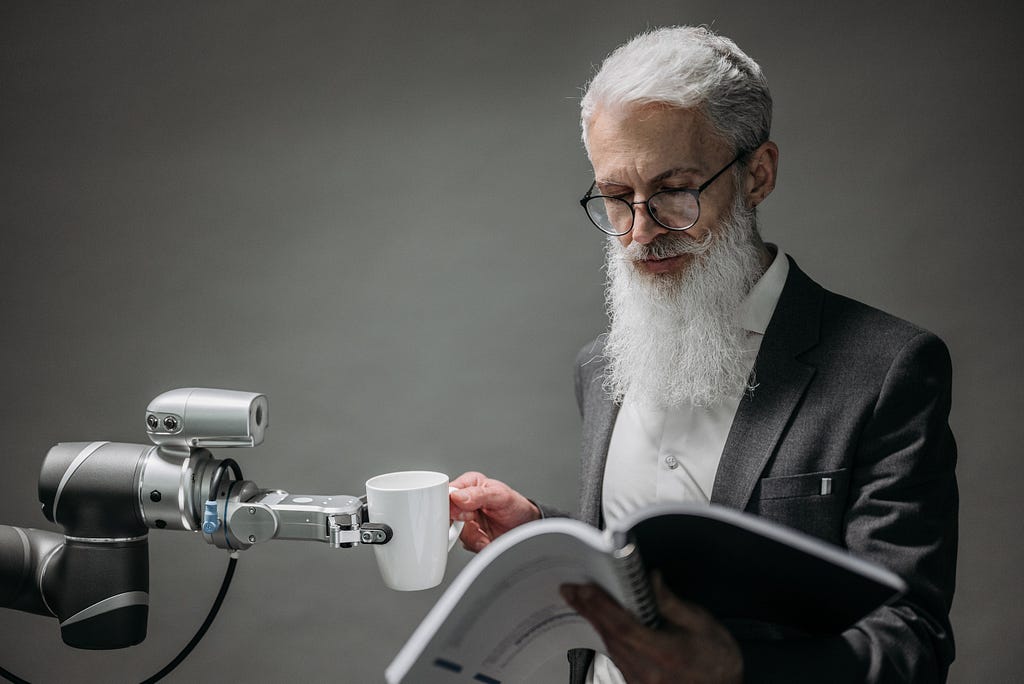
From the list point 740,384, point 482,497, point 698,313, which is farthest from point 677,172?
point 482,497

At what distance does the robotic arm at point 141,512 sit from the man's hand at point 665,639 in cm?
36

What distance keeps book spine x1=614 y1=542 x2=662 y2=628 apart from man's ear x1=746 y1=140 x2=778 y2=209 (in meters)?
0.76

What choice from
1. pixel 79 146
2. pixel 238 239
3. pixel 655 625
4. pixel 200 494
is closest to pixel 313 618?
pixel 238 239

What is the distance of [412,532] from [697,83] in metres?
0.76

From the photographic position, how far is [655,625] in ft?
2.15

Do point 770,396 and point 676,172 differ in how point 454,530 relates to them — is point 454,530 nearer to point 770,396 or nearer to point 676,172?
point 770,396

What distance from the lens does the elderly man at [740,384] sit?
0.93m

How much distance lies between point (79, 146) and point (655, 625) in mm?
1882

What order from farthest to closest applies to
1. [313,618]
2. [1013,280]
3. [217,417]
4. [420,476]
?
[313,618], [1013,280], [420,476], [217,417]

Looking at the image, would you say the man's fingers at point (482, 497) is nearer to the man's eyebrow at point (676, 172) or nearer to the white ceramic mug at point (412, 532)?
the white ceramic mug at point (412, 532)

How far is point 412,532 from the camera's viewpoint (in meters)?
0.94

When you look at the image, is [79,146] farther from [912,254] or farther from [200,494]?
[912,254]

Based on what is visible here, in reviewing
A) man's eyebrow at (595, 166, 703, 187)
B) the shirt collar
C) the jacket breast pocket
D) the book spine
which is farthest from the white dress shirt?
the book spine

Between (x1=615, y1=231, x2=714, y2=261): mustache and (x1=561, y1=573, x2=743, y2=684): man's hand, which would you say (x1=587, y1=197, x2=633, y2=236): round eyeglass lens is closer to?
(x1=615, y1=231, x2=714, y2=261): mustache
